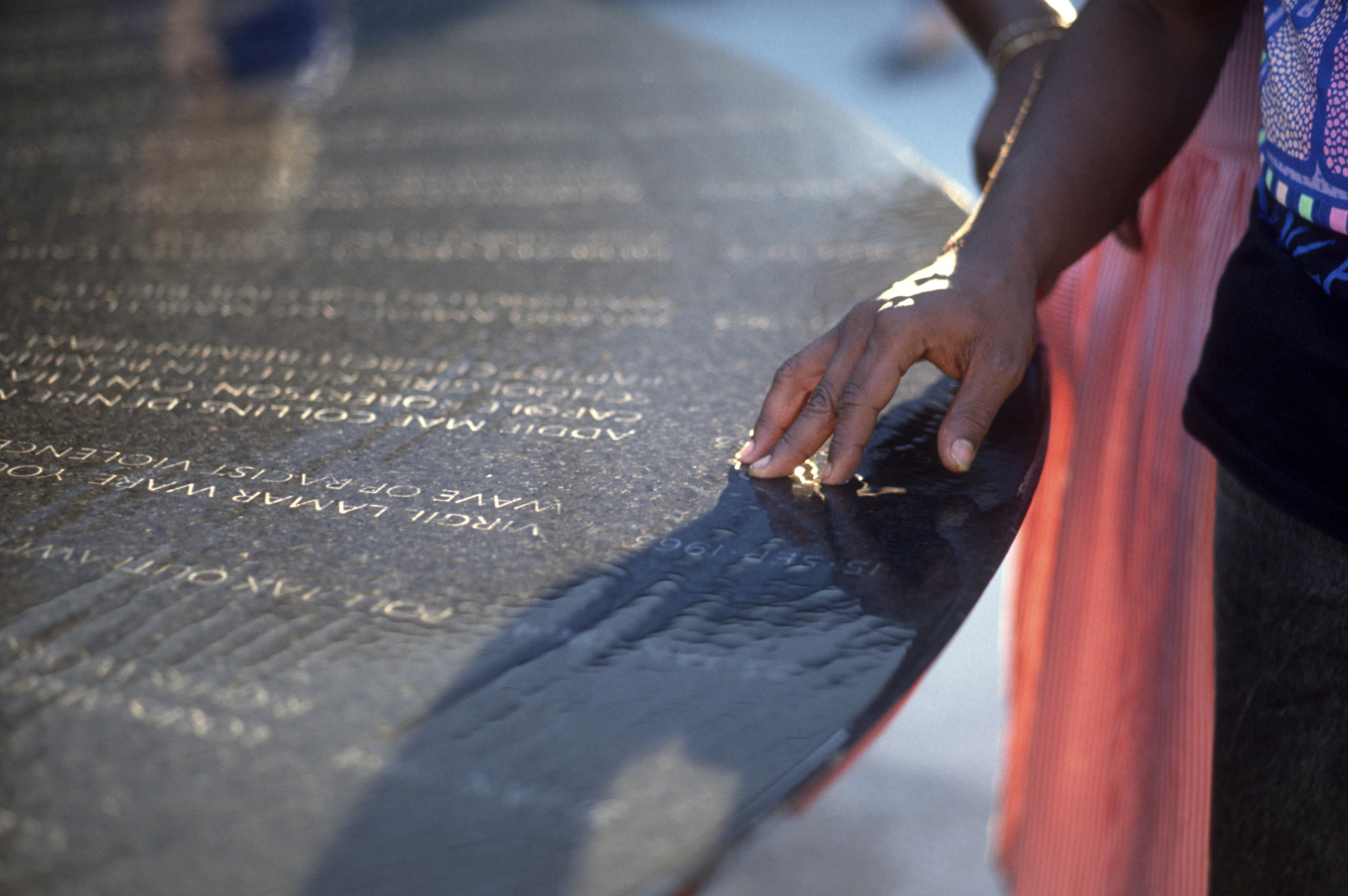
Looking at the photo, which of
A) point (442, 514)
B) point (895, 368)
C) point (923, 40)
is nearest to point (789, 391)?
point (895, 368)

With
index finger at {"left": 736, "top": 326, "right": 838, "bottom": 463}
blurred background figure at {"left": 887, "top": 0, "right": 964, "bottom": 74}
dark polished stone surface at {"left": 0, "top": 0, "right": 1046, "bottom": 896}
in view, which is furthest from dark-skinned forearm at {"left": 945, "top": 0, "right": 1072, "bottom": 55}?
blurred background figure at {"left": 887, "top": 0, "right": 964, "bottom": 74}

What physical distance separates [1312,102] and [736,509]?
1.19ft

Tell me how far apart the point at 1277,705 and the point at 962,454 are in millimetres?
243

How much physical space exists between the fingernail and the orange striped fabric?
1.13ft

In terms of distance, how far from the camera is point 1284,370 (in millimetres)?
Answer: 583

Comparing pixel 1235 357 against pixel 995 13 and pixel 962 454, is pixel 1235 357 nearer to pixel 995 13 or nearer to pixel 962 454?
pixel 962 454

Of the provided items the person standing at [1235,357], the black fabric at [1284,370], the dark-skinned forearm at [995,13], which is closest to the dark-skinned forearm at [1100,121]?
the person standing at [1235,357]

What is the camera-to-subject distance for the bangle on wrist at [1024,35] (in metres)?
0.94

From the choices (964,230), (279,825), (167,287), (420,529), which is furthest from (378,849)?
(167,287)

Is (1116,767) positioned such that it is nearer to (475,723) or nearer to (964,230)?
(964,230)

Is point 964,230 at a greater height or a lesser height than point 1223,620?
greater

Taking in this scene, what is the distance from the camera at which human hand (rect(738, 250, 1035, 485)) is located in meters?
0.59

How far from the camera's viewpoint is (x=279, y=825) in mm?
359

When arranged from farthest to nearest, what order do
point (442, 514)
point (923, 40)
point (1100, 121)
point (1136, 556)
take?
point (923, 40), point (1136, 556), point (1100, 121), point (442, 514)
